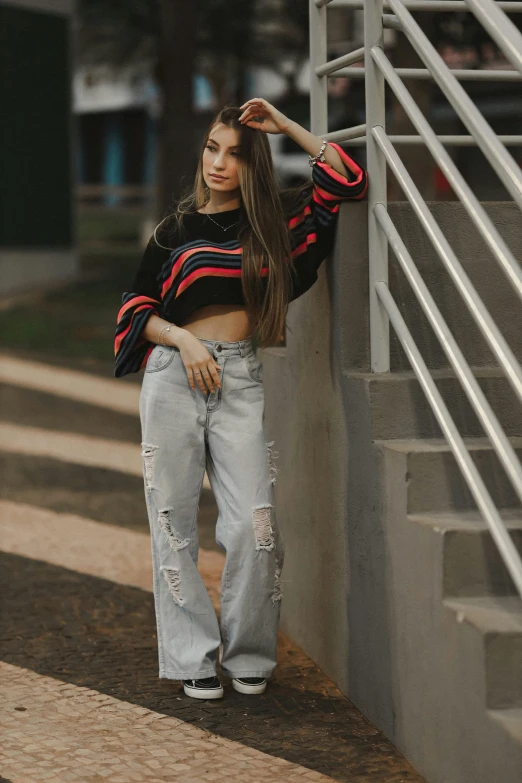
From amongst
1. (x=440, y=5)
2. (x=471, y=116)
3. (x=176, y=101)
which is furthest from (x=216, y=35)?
(x=471, y=116)

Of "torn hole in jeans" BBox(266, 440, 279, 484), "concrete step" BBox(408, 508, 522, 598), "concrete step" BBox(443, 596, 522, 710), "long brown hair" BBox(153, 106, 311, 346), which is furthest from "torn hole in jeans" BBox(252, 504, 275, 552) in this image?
"concrete step" BBox(443, 596, 522, 710)

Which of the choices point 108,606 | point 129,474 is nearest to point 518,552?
point 108,606

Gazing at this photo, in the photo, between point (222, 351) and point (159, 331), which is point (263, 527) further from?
point (159, 331)

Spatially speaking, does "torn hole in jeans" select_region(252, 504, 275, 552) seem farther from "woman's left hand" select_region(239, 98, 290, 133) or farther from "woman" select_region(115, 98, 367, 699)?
"woman's left hand" select_region(239, 98, 290, 133)

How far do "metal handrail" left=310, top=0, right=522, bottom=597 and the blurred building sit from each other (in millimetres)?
13919

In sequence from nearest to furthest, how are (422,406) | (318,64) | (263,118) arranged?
(422,406) < (263,118) < (318,64)

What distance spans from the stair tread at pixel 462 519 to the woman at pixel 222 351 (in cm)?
83

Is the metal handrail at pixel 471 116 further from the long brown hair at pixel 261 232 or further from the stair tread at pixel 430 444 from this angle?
the stair tread at pixel 430 444

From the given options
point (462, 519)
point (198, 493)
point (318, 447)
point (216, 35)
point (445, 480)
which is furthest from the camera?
point (216, 35)

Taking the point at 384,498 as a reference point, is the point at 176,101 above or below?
above

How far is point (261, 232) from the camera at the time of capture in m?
4.09

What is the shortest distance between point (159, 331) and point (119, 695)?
1.27 meters

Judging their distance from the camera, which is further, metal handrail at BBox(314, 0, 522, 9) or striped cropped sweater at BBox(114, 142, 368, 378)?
metal handrail at BBox(314, 0, 522, 9)

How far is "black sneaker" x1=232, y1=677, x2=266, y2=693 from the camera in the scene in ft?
14.3
